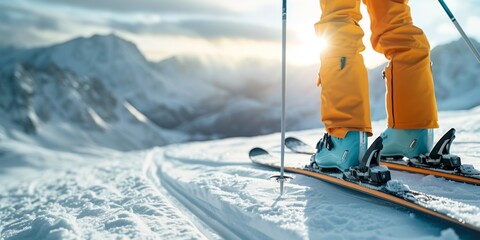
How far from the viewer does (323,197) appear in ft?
8.36

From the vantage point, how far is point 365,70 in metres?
2.62

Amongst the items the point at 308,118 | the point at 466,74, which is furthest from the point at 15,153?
the point at 466,74

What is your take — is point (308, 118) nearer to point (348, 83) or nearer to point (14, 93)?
point (14, 93)

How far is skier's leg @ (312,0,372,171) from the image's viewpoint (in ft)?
8.29

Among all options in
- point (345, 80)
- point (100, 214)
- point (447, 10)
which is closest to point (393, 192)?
point (345, 80)

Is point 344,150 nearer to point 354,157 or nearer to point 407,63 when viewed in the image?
point 354,157

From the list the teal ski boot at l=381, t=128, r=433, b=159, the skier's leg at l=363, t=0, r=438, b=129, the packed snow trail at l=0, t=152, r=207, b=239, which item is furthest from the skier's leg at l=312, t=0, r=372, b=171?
the packed snow trail at l=0, t=152, r=207, b=239

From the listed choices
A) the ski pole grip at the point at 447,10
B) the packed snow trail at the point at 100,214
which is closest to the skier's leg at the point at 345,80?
the ski pole grip at the point at 447,10

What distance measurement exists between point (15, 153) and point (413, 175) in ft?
192

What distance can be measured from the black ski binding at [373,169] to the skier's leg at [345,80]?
0.12m

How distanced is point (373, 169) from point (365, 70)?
0.65 m

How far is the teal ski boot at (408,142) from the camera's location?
2926 millimetres

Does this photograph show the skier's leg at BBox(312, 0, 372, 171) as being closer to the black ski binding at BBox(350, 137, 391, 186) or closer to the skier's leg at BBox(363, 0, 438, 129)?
the black ski binding at BBox(350, 137, 391, 186)

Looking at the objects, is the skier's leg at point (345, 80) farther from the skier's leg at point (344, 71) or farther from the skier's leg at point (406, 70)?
the skier's leg at point (406, 70)
